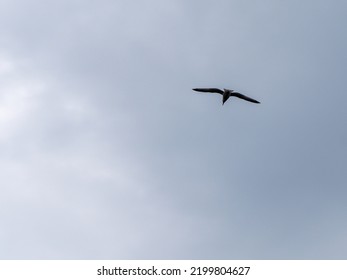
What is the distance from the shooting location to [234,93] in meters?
137

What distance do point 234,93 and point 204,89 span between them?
6728mm
